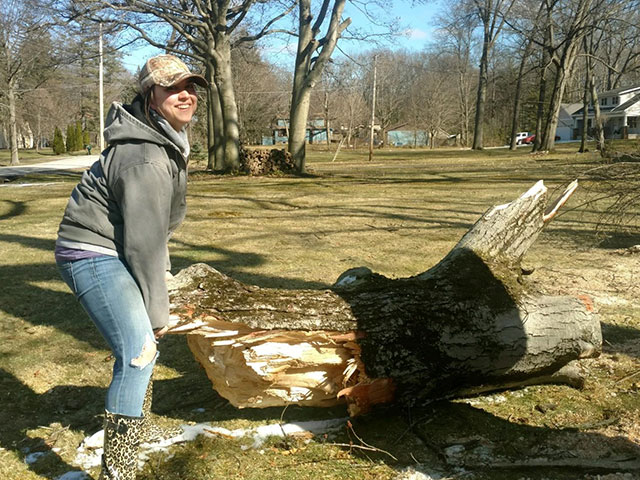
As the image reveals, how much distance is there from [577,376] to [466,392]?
2.63ft

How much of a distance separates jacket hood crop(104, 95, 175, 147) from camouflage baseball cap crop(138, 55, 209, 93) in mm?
116

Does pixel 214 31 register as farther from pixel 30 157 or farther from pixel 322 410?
pixel 30 157

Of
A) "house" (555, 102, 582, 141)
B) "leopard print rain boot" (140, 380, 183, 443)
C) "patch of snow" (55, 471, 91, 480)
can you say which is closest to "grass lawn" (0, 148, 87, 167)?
"leopard print rain boot" (140, 380, 183, 443)

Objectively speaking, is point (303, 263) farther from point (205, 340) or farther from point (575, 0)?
point (575, 0)

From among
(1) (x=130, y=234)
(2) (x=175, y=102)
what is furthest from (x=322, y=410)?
(2) (x=175, y=102)

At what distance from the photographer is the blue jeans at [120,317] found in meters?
2.39

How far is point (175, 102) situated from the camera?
2.48m

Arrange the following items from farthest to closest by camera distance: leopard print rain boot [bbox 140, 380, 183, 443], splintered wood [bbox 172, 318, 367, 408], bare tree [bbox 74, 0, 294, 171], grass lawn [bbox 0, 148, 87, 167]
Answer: grass lawn [bbox 0, 148, 87, 167] < bare tree [bbox 74, 0, 294, 171] < splintered wood [bbox 172, 318, 367, 408] < leopard print rain boot [bbox 140, 380, 183, 443]

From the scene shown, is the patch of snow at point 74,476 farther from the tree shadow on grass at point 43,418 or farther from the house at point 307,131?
the house at point 307,131

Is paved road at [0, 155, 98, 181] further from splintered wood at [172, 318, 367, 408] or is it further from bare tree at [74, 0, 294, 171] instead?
splintered wood at [172, 318, 367, 408]

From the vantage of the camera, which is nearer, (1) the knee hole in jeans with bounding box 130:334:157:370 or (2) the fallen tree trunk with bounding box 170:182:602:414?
(1) the knee hole in jeans with bounding box 130:334:157:370

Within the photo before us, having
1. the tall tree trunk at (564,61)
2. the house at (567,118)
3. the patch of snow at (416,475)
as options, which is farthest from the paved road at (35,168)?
the house at (567,118)

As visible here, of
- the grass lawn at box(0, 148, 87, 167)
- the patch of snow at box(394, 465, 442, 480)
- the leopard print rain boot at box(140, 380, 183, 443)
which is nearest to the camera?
the patch of snow at box(394, 465, 442, 480)

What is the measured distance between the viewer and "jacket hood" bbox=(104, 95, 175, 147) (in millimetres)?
2334
